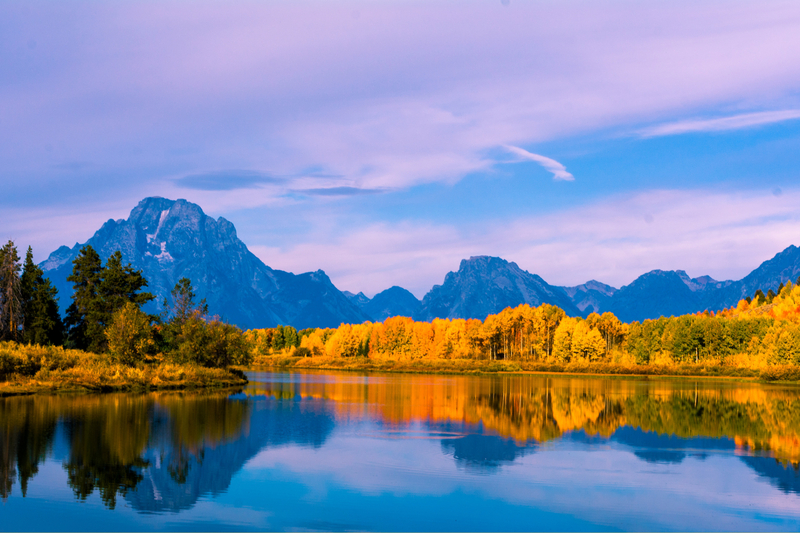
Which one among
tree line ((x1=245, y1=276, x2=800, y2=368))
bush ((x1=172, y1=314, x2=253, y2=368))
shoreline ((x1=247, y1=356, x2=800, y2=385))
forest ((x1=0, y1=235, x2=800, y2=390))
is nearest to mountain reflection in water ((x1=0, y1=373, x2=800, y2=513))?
forest ((x1=0, y1=235, x2=800, y2=390))

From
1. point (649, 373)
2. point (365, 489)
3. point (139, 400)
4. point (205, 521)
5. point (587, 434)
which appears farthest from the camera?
point (649, 373)

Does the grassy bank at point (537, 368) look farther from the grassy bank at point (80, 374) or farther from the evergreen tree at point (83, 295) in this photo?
the grassy bank at point (80, 374)

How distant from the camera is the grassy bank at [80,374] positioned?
50.3m

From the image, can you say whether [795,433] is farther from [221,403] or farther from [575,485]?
[221,403]

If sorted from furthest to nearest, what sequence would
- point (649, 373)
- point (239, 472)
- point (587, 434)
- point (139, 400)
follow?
point (649, 373) → point (139, 400) → point (587, 434) → point (239, 472)

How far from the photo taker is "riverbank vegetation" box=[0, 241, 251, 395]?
178 ft

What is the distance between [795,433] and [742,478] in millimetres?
15776

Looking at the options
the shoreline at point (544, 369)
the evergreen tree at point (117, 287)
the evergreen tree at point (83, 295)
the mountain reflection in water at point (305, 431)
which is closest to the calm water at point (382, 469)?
the mountain reflection in water at point (305, 431)

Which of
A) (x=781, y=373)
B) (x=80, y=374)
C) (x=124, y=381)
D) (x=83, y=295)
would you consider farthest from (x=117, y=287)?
(x=781, y=373)

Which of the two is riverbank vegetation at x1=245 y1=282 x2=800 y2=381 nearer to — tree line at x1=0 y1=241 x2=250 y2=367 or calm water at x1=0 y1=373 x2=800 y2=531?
tree line at x1=0 y1=241 x2=250 y2=367

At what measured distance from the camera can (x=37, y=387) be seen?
4919cm

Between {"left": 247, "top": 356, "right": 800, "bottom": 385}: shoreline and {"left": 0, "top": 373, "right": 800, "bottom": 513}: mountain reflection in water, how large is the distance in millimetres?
49979

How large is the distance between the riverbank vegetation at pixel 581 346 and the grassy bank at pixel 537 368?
0.55ft

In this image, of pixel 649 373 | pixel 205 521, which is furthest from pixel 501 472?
pixel 649 373
